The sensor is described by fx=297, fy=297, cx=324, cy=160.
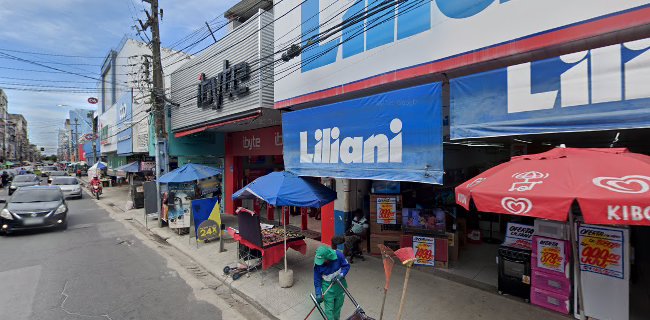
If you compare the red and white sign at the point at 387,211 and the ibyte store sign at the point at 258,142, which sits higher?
the ibyte store sign at the point at 258,142

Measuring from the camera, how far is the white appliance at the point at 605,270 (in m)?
4.36

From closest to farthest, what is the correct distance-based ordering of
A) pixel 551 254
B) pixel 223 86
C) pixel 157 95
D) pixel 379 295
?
pixel 551 254 → pixel 379 295 → pixel 223 86 → pixel 157 95

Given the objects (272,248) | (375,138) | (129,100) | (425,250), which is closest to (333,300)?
(272,248)

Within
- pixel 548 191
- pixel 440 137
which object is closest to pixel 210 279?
pixel 440 137

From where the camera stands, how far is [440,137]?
4898 millimetres

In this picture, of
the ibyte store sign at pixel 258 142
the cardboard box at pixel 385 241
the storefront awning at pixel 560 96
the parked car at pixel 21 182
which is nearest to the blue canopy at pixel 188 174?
the ibyte store sign at pixel 258 142

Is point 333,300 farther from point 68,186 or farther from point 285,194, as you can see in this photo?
point 68,186

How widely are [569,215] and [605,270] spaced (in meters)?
2.36

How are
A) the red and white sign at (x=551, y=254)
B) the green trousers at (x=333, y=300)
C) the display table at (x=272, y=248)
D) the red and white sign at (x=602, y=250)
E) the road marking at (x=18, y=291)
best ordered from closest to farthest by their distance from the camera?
the green trousers at (x=333, y=300), the red and white sign at (x=602, y=250), the red and white sign at (x=551, y=254), the road marking at (x=18, y=291), the display table at (x=272, y=248)

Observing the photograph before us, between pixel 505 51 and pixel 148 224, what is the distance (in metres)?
13.7

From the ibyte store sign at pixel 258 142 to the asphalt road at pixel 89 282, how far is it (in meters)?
5.14

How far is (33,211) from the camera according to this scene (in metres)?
10.1

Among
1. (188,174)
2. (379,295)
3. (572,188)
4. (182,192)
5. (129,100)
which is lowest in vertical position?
(379,295)

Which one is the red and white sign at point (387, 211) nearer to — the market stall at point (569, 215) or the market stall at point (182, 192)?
the market stall at point (569, 215)
